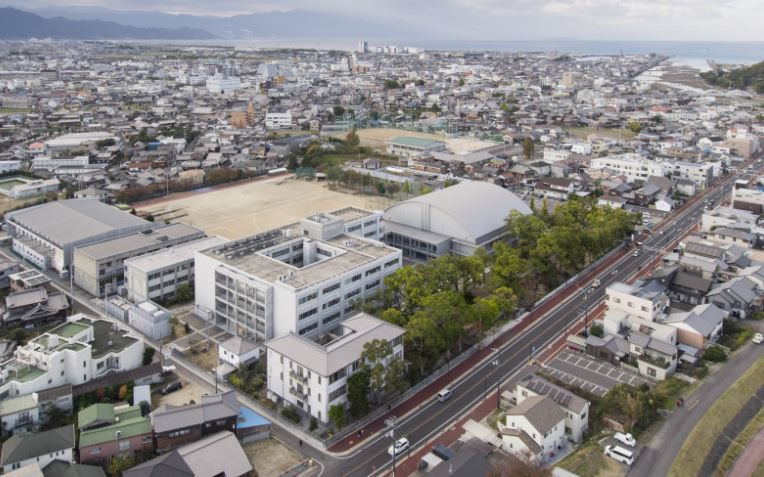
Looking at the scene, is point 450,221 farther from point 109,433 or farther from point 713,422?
point 109,433

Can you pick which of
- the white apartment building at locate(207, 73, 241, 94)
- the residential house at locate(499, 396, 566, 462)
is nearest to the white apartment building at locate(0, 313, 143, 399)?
the residential house at locate(499, 396, 566, 462)

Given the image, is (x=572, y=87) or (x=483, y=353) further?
(x=572, y=87)

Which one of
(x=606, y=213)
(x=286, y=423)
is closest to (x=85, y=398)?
(x=286, y=423)

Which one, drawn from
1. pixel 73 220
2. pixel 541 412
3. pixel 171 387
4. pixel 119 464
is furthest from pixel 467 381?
pixel 73 220

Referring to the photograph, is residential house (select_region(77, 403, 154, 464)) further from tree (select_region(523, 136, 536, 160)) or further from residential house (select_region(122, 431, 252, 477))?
tree (select_region(523, 136, 536, 160))

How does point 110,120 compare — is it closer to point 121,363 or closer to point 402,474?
point 121,363

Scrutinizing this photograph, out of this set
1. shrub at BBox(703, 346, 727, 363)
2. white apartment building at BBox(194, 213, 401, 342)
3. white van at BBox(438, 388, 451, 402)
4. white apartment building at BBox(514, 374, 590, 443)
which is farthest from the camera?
white apartment building at BBox(194, 213, 401, 342)
